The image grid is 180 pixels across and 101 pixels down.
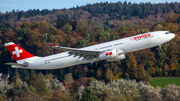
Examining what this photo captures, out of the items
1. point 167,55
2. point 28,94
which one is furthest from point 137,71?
point 28,94

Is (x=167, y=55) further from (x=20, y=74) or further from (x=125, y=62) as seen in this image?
(x=20, y=74)

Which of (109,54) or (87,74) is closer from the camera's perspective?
(109,54)

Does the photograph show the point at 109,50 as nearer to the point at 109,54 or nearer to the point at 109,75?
the point at 109,54

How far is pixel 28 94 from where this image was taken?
89.3 meters

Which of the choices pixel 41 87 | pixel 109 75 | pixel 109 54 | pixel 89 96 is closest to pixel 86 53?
pixel 109 54

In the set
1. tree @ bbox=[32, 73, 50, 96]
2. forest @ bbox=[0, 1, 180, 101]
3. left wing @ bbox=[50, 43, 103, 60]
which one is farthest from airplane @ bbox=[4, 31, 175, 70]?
tree @ bbox=[32, 73, 50, 96]

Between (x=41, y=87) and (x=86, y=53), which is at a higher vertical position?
(x=86, y=53)

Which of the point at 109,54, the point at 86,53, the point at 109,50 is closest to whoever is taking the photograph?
the point at 109,54

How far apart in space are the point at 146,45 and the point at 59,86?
6975 cm

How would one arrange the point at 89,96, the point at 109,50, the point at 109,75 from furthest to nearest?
the point at 109,75 < the point at 89,96 < the point at 109,50

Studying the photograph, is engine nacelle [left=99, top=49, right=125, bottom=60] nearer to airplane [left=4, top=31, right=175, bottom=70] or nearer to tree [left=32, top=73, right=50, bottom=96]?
airplane [left=4, top=31, right=175, bottom=70]

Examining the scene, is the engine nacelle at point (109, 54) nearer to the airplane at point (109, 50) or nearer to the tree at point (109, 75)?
the airplane at point (109, 50)

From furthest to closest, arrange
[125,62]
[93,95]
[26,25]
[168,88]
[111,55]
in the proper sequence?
[26,25]
[125,62]
[93,95]
[168,88]
[111,55]

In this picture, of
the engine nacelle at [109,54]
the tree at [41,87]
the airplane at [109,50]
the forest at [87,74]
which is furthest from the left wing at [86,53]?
the tree at [41,87]
